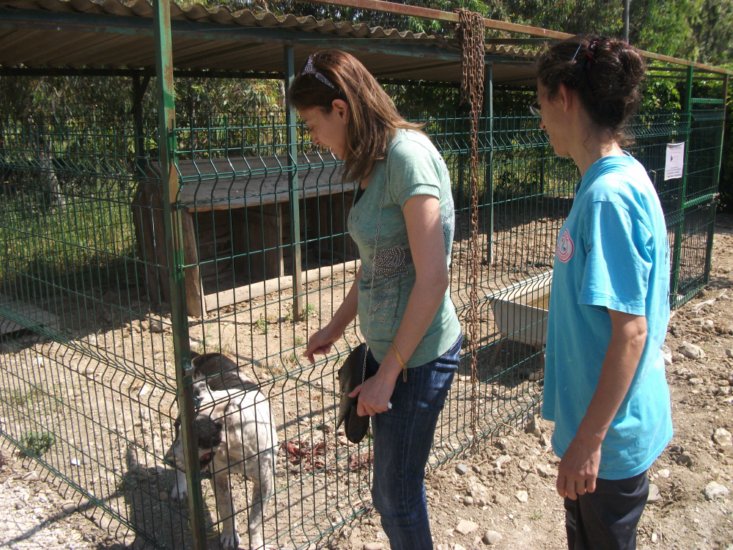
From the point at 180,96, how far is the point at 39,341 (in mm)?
5819

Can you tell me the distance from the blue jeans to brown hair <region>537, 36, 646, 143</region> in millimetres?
844

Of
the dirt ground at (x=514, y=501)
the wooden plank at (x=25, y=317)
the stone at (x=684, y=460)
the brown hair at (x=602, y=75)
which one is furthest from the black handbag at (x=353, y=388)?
the stone at (x=684, y=460)

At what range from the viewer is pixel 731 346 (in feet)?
18.1

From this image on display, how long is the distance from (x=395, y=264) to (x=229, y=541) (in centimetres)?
182

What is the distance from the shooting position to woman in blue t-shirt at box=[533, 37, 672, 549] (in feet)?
5.00

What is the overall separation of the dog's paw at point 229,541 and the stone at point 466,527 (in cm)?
107

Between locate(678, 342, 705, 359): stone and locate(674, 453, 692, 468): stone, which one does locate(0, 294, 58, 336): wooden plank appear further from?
locate(678, 342, 705, 359): stone

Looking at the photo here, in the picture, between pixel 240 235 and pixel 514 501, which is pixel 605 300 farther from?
pixel 240 235

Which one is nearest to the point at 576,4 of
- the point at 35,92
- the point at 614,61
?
the point at 35,92

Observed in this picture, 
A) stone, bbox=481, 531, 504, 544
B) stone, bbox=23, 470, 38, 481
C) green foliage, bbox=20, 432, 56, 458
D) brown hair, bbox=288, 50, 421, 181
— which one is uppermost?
brown hair, bbox=288, 50, 421, 181

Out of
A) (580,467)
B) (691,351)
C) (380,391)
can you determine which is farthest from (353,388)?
(691,351)

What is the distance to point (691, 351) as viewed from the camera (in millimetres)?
5336

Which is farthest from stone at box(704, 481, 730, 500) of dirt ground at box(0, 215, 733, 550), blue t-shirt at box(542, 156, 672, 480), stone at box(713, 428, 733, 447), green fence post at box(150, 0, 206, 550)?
green fence post at box(150, 0, 206, 550)

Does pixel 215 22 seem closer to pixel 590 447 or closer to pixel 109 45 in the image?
pixel 109 45
